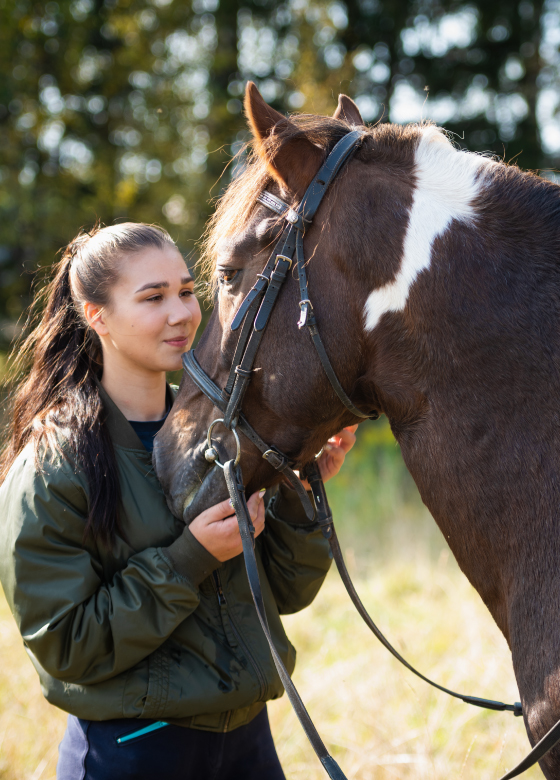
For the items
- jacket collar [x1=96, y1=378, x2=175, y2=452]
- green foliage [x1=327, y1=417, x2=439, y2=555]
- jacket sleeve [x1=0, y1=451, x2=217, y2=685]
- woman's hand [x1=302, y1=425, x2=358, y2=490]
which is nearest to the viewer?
jacket sleeve [x1=0, y1=451, x2=217, y2=685]

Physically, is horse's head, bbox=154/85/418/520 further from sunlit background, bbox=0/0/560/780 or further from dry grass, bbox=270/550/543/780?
sunlit background, bbox=0/0/560/780

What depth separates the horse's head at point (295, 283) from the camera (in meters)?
1.51

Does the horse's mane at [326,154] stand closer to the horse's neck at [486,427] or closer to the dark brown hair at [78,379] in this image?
the horse's neck at [486,427]

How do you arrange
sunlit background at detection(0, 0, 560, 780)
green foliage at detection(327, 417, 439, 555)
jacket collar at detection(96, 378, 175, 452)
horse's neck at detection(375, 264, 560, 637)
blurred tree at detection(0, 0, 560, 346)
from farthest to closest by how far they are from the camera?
blurred tree at detection(0, 0, 560, 346) < green foliage at detection(327, 417, 439, 555) < sunlit background at detection(0, 0, 560, 780) < jacket collar at detection(96, 378, 175, 452) < horse's neck at detection(375, 264, 560, 637)

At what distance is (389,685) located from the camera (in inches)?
145

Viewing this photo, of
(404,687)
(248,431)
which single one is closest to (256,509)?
(248,431)

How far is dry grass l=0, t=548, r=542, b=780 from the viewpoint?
3.03 m

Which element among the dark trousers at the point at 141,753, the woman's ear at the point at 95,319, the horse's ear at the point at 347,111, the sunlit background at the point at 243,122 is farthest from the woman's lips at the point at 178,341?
the sunlit background at the point at 243,122

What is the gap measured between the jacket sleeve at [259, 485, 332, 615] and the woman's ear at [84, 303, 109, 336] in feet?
2.78

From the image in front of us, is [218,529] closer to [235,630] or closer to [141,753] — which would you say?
[235,630]

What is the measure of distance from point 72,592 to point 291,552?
815 millimetres

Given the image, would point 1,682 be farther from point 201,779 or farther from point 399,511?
point 399,511

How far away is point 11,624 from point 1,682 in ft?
3.00

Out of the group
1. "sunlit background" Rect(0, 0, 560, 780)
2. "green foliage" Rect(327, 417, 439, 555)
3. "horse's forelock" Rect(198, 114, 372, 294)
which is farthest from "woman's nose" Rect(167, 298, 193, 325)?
"green foliage" Rect(327, 417, 439, 555)
